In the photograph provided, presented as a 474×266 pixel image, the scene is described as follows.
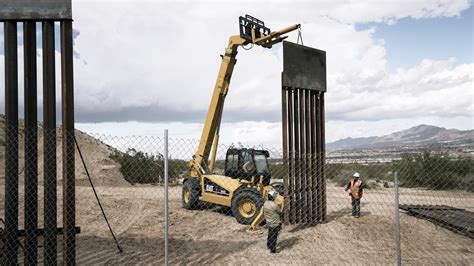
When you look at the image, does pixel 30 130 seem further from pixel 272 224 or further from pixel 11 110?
pixel 272 224

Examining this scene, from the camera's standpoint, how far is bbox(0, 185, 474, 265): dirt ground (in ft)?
27.5

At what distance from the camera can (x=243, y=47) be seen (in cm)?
1238

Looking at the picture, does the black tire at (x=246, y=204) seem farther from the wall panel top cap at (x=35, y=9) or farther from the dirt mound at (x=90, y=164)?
the dirt mound at (x=90, y=164)

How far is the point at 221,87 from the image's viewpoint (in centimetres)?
1270

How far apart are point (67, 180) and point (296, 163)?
6329mm

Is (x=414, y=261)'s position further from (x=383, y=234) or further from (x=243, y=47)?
(x=243, y=47)

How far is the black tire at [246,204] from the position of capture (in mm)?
10977

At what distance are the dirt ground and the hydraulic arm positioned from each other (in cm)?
150

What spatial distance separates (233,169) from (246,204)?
4.47ft

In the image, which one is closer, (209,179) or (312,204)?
(312,204)

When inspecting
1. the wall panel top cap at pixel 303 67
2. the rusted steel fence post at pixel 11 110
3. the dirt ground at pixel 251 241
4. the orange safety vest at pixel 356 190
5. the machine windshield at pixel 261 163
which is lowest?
the dirt ground at pixel 251 241

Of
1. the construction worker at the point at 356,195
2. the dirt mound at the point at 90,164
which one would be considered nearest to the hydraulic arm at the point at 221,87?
the construction worker at the point at 356,195

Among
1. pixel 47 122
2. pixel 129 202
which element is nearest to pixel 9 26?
pixel 47 122

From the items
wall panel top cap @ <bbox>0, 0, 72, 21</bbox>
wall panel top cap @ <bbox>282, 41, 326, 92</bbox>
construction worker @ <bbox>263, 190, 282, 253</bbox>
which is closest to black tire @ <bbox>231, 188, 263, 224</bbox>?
construction worker @ <bbox>263, 190, 282, 253</bbox>
